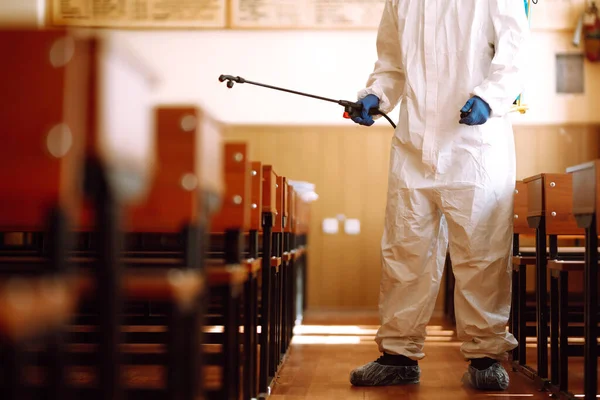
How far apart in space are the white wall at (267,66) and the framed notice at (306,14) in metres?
0.07

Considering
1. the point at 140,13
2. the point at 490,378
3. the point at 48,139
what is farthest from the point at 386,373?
the point at 140,13

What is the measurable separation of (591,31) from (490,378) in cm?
422

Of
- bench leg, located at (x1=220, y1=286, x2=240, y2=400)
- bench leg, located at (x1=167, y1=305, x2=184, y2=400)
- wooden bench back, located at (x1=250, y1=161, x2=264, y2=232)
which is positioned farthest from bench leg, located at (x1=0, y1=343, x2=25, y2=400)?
wooden bench back, located at (x1=250, y1=161, x2=264, y2=232)

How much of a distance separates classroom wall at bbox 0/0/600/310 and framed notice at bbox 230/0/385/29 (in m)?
0.08

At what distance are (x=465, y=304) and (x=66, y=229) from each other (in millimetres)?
1871

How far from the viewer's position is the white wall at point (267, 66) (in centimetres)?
616

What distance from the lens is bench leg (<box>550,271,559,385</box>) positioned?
260 centimetres

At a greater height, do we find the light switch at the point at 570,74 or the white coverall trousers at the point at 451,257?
the light switch at the point at 570,74

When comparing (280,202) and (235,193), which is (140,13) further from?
(235,193)

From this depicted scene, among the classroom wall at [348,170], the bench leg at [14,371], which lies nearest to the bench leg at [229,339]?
the bench leg at [14,371]

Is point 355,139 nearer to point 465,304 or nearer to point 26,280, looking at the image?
point 465,304

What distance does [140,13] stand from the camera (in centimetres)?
634

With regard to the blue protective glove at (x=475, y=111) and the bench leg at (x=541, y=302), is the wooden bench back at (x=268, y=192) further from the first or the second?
the bench leg at (x=541, y=302)

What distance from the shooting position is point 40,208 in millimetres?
1047
